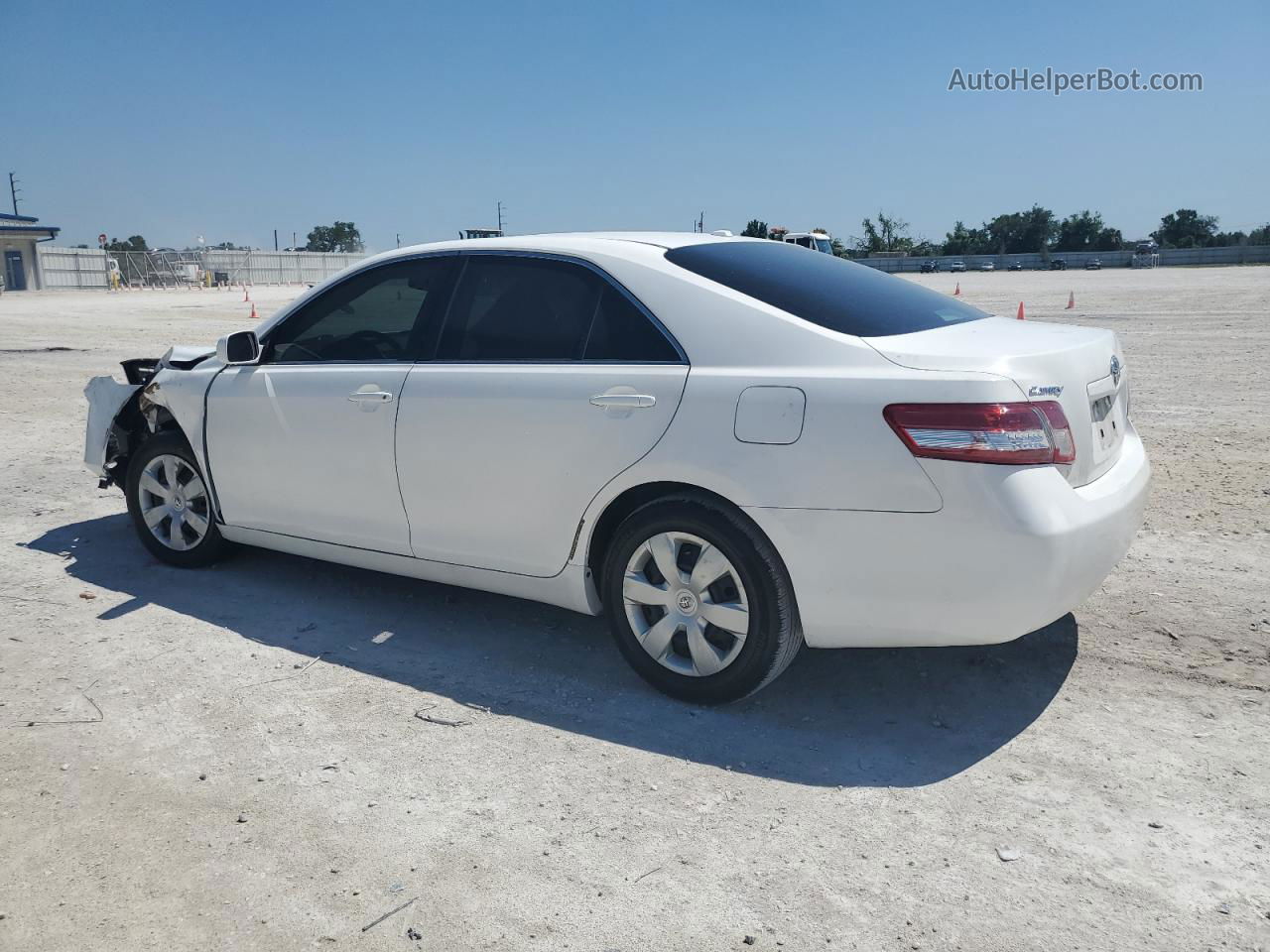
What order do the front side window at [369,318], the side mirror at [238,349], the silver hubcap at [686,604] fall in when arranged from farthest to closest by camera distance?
the side mirror at [238,349] < the front side window at [369,318] < the silver hubcap at [686,604]

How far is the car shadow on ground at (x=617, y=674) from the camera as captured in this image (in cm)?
358

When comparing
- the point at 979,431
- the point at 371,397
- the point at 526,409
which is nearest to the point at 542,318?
the point at 526,409

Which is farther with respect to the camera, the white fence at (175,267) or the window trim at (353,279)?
the white fence at (175,267)

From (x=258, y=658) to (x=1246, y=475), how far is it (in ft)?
20.8

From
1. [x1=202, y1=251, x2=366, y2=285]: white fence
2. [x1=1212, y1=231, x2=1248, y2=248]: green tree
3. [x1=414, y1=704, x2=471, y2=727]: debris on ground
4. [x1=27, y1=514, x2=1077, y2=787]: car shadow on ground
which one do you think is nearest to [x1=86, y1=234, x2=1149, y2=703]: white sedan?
[x1=27, y1=514, x2=1077, y2=787]: car shadow on ground

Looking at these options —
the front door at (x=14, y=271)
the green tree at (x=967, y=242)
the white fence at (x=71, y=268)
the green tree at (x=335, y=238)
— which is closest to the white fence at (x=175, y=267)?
the white fence at (x=71, y=268)

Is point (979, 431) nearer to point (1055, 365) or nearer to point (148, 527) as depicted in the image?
point (1055, 365)

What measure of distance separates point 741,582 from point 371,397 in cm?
191

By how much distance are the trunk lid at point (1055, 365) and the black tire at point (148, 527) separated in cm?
364

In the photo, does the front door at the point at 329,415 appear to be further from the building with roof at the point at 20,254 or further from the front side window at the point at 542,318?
the building with roof at the point at 20,254

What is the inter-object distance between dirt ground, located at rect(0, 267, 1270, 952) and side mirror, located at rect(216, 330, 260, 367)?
3.87ft

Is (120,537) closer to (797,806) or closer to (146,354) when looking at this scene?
(797,806)

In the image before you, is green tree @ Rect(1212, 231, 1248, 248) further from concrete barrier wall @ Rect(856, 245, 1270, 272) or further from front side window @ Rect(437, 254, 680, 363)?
front side window @ Rect(437, 254, 680, 363)

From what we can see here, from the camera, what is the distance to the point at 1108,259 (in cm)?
8525
